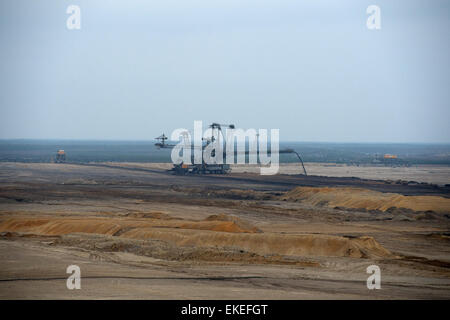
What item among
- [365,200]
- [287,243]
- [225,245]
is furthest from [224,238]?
[365,200]

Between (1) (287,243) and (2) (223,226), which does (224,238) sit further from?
(2) (223,226)

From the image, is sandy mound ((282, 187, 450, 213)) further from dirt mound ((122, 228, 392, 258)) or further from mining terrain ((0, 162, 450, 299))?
dirt mound ((122, 228, 392, 258))

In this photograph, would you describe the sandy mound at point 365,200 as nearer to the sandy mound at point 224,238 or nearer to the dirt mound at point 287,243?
the sandy mound at point 224,238

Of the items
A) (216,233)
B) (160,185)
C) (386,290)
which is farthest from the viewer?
(160,185)

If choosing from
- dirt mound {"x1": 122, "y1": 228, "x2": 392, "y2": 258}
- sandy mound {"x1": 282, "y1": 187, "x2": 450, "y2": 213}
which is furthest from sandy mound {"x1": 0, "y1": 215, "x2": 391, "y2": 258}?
sandy mound {"x1": 282, "y1": 187, "x2": 450, "y2": 213}
